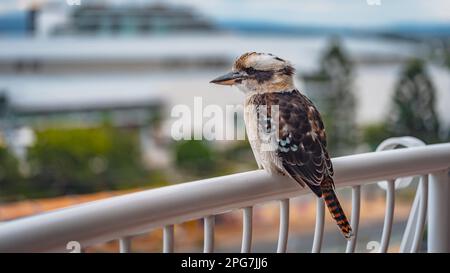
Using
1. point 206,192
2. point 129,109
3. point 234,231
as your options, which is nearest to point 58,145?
point 129,109

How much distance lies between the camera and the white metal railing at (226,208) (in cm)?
66

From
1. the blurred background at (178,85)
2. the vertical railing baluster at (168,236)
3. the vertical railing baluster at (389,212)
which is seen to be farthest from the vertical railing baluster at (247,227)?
the blurred background at (178,85)

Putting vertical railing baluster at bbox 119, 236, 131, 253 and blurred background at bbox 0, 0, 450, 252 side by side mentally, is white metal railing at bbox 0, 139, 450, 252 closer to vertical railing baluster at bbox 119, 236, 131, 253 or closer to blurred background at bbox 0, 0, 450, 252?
vertical railing baluster at bbox 119, 236, 131, 253

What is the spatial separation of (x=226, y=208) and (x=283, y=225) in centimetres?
11

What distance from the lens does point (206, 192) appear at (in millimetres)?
788

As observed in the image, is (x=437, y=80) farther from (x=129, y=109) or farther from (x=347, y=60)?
(x=129, y=109)

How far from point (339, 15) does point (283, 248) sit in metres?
0.80

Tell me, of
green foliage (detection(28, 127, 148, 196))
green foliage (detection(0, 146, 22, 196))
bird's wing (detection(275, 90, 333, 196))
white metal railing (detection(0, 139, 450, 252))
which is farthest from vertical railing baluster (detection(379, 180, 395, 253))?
green foliage (detection(0, 146, 22, 196))

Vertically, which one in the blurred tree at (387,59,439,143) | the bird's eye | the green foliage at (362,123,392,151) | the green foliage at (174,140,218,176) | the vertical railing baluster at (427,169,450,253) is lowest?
the vertical railing baluster at (427,169,450,253)

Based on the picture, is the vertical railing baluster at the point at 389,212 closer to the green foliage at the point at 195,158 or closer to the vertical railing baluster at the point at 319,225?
the vertical railing baluster at the point at 319,225

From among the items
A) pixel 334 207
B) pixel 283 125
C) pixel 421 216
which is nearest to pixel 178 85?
pixel 283 125

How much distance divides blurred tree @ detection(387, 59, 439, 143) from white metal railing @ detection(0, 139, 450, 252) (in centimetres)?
50

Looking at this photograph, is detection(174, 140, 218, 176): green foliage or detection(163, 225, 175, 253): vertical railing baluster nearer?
detection(163, 225, 175, 253): vertical railing baluster

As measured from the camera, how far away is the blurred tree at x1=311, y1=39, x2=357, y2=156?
1492 millimetres
